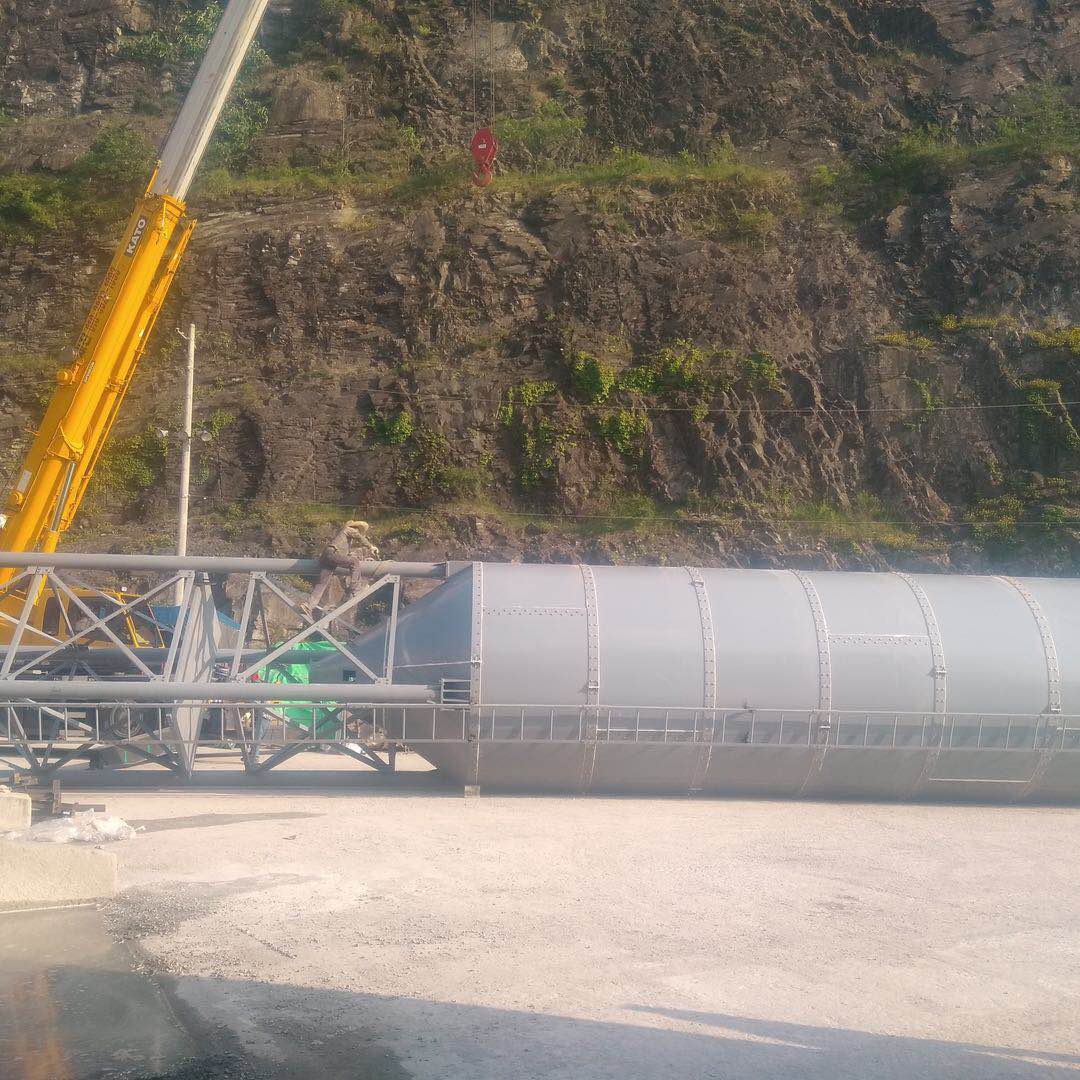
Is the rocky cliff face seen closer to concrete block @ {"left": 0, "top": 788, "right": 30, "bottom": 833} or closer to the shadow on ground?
concrete block @ {"left": 0, "top": 788, "right": 30, "bottom": 833}

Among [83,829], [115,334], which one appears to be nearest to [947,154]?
[115,334]

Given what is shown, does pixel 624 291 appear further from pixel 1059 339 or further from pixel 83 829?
pixel 83 829

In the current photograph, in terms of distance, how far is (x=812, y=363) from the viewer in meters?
31.4

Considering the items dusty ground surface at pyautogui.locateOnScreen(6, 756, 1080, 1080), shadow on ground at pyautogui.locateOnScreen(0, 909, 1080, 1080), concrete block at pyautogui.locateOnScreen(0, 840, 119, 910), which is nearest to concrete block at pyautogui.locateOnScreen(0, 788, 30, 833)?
dusty ground surface at pyautogui.locateOnScreen(6, 756, 1080, 1080)

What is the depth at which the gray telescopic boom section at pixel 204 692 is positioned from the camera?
10.7 m

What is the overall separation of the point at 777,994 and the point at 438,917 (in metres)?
2.24

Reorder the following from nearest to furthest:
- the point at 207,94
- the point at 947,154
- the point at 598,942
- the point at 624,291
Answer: the point at 598,942
the point at 207,94
the point at 624,291
the point at 947,154

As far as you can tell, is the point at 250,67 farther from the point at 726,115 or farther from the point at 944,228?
the point at 944,228

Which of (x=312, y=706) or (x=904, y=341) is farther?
(x=904, y=341)

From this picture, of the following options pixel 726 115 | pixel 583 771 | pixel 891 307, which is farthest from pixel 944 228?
pixel 583 771

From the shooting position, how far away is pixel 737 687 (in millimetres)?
11117

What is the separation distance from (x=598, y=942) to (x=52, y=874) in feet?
11.3

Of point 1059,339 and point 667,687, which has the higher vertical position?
point 1059,339

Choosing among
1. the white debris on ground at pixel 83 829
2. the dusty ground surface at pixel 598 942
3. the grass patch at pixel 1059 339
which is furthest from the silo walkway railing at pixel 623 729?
the grass patch at pixel 1059 339
